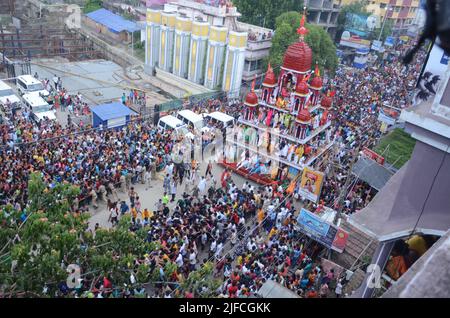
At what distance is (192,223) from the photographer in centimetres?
1296

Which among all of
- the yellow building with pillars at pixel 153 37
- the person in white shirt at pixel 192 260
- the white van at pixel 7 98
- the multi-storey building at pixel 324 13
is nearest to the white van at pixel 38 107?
the white van at pixel 7 98

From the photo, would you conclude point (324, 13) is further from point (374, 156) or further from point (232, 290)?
point (232, 290)

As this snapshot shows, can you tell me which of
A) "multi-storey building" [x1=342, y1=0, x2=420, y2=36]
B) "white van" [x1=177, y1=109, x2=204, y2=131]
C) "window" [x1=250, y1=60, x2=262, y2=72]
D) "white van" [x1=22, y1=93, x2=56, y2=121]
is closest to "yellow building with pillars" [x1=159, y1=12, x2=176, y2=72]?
"window" [x1=250, y1=60, x2=262, y2=72]

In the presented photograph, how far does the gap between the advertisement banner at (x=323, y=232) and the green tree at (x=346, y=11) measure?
3924 centimetres

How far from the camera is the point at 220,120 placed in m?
22.4

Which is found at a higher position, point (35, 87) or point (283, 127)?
point (283, 127)

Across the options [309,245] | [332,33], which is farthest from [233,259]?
[332,33]

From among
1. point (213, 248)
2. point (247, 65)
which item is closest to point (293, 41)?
point (247, 65)

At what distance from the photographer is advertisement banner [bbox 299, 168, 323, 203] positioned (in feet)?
47.7

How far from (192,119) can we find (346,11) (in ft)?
107

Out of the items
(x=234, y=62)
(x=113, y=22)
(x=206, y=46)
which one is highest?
(x=206, y=46)

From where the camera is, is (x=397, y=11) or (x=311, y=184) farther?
(x=397, y=11)

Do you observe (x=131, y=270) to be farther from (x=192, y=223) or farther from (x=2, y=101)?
(x=2, y=101)

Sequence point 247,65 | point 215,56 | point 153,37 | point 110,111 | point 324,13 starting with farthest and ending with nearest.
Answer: point 324,13 → point 153,37 → point 247,65 → point 215,56 → point 110,111
